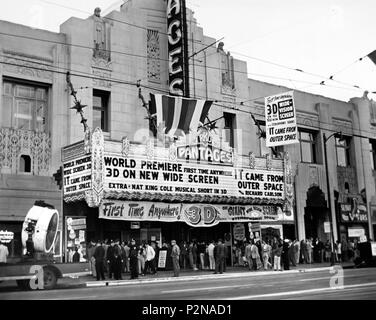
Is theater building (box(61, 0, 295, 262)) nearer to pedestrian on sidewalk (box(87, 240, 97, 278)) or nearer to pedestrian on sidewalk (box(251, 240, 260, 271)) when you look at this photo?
pedestrian on sidewalk (box(87, 240, 97, 278))

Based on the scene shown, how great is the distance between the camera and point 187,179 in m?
25.6

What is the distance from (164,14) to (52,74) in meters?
7.73

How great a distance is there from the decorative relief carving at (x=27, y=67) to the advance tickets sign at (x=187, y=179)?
5.08 metres

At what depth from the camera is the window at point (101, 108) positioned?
1025 inches

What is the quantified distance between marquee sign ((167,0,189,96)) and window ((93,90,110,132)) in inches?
138

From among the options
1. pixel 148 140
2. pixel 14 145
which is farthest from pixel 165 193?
pixel 14 145

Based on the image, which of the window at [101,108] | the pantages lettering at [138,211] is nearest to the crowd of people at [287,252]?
the pantages lettering at [138,211]

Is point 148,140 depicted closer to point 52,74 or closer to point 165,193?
point 165,193

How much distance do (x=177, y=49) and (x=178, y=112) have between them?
4170 mm

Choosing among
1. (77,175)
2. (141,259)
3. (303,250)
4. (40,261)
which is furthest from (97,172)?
(303,250)

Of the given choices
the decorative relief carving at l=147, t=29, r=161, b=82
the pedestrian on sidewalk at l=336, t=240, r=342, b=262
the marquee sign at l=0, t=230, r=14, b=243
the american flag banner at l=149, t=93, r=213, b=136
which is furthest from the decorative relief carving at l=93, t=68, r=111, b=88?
the pedestrian on sidewalk at l=336, t=240, r=342, b=262

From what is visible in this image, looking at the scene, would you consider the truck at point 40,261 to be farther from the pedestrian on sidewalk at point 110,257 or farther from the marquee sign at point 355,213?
the marquee sign at point 355,213

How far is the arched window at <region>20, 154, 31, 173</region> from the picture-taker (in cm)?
2287
